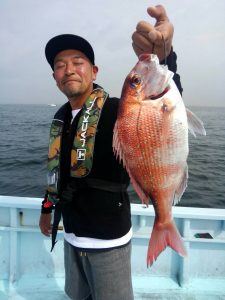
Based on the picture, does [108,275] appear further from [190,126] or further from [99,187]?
[190,126]

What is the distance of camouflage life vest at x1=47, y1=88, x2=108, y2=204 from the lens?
7.23ft

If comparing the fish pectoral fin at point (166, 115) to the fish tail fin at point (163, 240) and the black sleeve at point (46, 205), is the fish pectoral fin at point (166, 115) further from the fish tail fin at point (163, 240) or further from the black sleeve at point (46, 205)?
the black sleeve at point (46, 205)

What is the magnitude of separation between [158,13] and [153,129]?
785 mm

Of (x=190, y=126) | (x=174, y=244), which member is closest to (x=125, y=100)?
(x=190, y=126)

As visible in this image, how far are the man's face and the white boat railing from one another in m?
1.72

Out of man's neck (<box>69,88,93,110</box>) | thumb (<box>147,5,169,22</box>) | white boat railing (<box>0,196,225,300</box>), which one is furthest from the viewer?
white boat railing (<box>0,196,225,300</box>)

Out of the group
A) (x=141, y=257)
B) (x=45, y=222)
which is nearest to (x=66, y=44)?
(x=45, y=222)

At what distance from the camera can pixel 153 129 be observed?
166 cm

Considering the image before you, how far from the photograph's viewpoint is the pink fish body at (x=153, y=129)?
5.41 feet

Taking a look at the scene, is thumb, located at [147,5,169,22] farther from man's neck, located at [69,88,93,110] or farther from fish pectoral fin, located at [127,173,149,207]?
fish pectoral fin, located at [127,173,149,207]

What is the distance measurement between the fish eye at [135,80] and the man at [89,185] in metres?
0.36

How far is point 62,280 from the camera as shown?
3633 millimetres

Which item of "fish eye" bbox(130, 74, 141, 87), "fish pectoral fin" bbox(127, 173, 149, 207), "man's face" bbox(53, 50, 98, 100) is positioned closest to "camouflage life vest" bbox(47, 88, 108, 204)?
"man's face" bbox(53, 50, 98, 100)

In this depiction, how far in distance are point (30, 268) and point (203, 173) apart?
8868 mm
